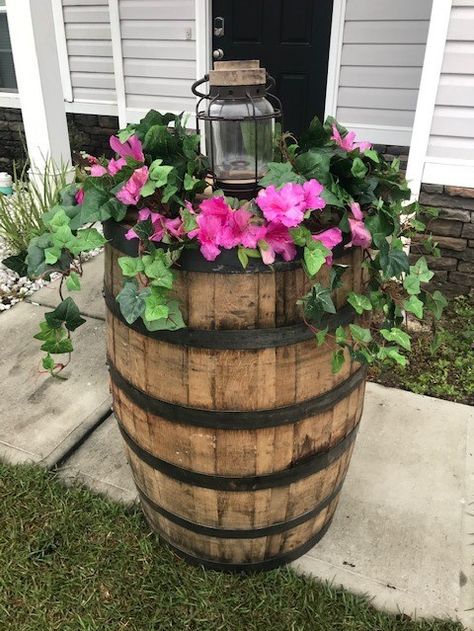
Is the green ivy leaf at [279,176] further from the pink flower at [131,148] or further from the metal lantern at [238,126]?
the pink flower at [131,148]

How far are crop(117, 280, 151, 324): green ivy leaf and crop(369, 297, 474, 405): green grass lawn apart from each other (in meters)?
1.66

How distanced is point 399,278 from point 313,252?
1.12 feet

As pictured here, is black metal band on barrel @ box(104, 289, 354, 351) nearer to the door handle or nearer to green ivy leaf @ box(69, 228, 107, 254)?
green ivy leaf @ box(69, 228, 107, 254)

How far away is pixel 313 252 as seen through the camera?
3.97 ft

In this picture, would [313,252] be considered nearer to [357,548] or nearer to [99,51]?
[357,548]

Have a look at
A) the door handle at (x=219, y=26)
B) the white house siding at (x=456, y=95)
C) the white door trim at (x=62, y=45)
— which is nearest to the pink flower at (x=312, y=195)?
→ the white house siding at (x=456, y=95)

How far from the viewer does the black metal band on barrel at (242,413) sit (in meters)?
1.40

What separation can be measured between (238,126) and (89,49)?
14.8 ft

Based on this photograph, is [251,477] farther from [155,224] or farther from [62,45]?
[62,45]

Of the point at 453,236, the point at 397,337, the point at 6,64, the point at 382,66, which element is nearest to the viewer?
the point at 397,337

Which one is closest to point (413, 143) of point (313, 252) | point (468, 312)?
point (468, 312)

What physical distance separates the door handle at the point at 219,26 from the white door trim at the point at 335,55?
948 mm

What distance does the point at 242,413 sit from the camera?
4.58 feet

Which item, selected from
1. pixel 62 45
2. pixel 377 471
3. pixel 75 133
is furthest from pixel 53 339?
pixel 62 45
